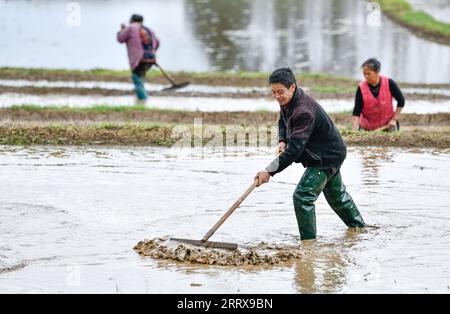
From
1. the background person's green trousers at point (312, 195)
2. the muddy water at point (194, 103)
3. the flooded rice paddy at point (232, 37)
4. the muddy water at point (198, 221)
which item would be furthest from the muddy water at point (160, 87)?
the background person's green trousers at point (312, 195)

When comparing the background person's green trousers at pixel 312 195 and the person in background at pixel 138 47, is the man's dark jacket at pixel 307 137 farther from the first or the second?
the person in background at pixel 138 47

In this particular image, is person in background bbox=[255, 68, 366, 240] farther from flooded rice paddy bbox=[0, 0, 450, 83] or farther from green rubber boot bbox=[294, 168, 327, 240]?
flooded rice paddy bbox=[0, 0, 450, 83]

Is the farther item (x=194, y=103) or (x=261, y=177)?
(x=194, y=103)

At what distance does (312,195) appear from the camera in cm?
743

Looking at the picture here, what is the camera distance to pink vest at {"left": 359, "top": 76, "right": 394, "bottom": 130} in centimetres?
1045

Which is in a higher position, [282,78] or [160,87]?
[282,78]

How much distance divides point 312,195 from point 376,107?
3421 mm

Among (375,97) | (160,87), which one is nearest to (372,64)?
(375,97)

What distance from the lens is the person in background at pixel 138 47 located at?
50.2 feet

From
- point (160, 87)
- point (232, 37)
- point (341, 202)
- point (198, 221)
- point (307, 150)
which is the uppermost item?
point (232, 37)

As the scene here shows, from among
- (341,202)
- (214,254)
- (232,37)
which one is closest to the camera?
(214,254)

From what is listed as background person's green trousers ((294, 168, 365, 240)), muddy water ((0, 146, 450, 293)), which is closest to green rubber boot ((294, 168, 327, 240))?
background person's green trousers ((294, 168, 365, 240))

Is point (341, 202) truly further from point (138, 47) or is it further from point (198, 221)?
point (138, 47)

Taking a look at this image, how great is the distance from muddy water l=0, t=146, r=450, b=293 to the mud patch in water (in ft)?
0.24
